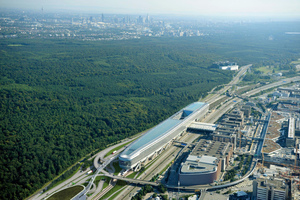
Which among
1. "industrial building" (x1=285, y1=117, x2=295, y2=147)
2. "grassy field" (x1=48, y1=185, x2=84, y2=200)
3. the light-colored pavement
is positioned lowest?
the light-colored pavement

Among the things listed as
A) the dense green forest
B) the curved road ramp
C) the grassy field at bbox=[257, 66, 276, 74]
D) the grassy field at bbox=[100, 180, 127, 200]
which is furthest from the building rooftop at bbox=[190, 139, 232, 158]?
the grassy field at bbox=[257, 66, 276, 74]

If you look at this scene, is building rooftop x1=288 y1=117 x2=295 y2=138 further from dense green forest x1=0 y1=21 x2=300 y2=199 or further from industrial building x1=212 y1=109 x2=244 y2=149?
dense green forest x1=0 y1=21 x2=300 y2=199

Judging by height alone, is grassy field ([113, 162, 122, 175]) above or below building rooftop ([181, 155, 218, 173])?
below

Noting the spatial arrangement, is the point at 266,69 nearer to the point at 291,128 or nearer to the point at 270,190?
the point at 291,128

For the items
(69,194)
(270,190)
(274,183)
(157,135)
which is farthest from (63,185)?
(274,183)

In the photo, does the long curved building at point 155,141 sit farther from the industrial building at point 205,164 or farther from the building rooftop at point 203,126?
the industrial building at point 205,164

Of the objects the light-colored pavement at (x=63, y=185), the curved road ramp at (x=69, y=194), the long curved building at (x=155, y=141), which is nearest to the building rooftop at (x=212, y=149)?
the long curved building at (x=155, y=141)
